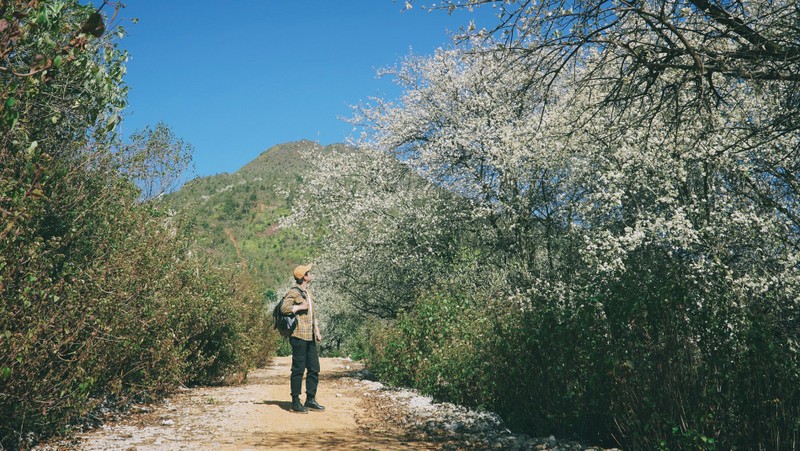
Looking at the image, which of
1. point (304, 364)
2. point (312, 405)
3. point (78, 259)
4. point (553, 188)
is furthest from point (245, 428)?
point (553, 188)

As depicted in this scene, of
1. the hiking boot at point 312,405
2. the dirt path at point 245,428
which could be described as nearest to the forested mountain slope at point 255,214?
the dirt path at point 245,428

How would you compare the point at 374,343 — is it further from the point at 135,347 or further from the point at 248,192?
the point at 248,192

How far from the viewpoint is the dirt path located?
636 centimetres

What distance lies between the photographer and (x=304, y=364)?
8.98 m

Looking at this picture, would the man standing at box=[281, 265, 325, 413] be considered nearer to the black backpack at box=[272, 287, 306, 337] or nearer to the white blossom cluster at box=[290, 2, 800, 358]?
the black backpack at box=[272, 287, 306, 337]

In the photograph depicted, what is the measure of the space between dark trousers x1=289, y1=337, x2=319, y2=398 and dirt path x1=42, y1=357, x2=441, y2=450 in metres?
Result: 0.39

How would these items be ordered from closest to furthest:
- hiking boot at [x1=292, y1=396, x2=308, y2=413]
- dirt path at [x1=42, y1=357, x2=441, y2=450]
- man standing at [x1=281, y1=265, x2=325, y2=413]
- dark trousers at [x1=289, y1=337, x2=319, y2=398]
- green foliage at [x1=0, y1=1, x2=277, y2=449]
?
green foliage at [x1=0, y1=1, x2=277, y2=449], dirt path at [x1=42, y1=357, x2=441, y2=450], hiking boot at [x1=292, y1=396, x2=308, y2=413], dark trousers at [x1=289, y1=337, x2=319, y2=398], man standing at [x1=281, y1=265, x2=325, y2=413]

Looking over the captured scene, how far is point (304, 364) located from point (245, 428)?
5.62ft

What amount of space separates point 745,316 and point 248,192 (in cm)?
10817

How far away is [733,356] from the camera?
4734 mm

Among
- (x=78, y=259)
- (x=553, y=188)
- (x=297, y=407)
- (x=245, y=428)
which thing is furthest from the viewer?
(x=553, y=188)

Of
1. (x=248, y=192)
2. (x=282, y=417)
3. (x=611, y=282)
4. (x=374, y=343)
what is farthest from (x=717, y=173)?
(x=248, y=192)

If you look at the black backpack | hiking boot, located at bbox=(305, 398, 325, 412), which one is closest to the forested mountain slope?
hiking boot, located at bbox=(305, 398, 325, 412)

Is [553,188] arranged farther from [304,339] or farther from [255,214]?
[255,214]
